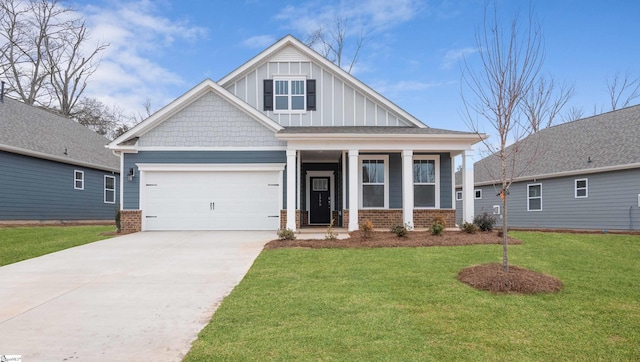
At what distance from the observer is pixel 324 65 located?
1543 centimetres

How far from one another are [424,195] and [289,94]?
253 inches

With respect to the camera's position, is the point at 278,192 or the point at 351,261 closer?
the point at 351,261

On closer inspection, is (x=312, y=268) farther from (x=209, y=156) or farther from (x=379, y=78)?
(x=379, y=78)

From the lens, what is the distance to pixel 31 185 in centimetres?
1639

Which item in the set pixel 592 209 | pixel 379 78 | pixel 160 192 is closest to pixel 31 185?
pixel 160 192

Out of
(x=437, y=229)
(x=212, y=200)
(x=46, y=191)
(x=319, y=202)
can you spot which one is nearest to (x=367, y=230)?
(x=437, y=229)

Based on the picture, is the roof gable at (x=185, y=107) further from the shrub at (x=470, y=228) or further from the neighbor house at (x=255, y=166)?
the shrub at (x=470, y=228)

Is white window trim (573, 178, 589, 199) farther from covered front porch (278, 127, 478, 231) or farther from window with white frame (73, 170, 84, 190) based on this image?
window with white frame (73, 170, 84, 190)

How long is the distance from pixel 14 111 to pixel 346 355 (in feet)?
68.9

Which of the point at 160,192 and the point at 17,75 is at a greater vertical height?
the point at 17,75

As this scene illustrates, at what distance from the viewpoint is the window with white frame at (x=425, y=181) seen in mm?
14453

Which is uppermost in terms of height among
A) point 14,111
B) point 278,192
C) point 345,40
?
point 345,40

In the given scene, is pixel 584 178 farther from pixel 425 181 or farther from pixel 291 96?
pixel 291 96

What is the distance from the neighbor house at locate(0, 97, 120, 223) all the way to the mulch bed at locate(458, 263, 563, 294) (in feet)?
55.5
